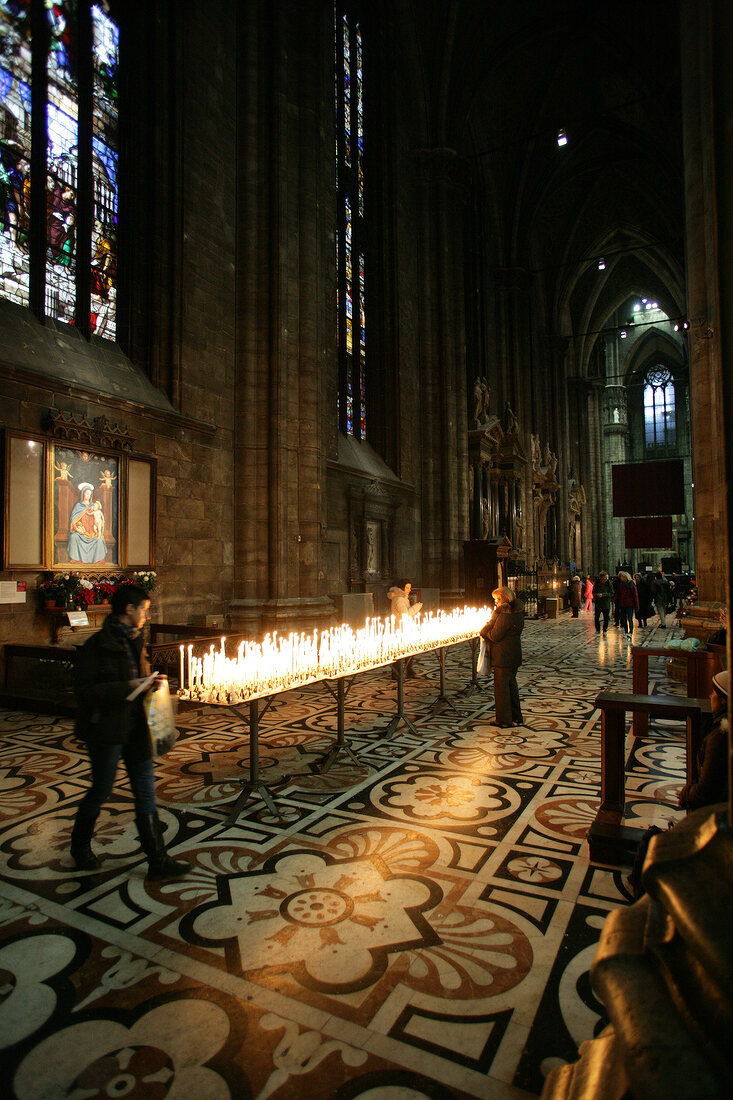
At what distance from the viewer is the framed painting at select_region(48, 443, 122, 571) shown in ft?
26.0

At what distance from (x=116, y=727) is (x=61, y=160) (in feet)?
31.9

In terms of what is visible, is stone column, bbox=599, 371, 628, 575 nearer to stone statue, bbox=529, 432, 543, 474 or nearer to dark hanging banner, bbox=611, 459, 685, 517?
dark hanging banner, bbox=611, 459, 685, 517

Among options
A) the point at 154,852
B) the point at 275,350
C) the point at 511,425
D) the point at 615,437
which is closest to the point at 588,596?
the point at 511,425

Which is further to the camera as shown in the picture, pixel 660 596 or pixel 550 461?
pixel 550 461

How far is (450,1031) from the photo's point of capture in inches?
85.1

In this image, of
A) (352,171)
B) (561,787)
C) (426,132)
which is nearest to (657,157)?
(426,132)

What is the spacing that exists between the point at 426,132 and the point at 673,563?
27886 millimetres

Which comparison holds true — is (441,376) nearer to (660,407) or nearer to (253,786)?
(253,786)

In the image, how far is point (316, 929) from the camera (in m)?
2.79

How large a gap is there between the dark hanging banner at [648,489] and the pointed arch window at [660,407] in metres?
24.9

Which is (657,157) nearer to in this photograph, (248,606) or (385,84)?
A: (385,84)

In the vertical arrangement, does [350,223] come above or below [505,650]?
above

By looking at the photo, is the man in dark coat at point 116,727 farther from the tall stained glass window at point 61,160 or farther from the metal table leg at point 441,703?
the tall stained glass window at point 61,160

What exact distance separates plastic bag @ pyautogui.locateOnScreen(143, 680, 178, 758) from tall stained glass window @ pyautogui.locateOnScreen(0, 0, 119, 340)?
7754 millimetres
